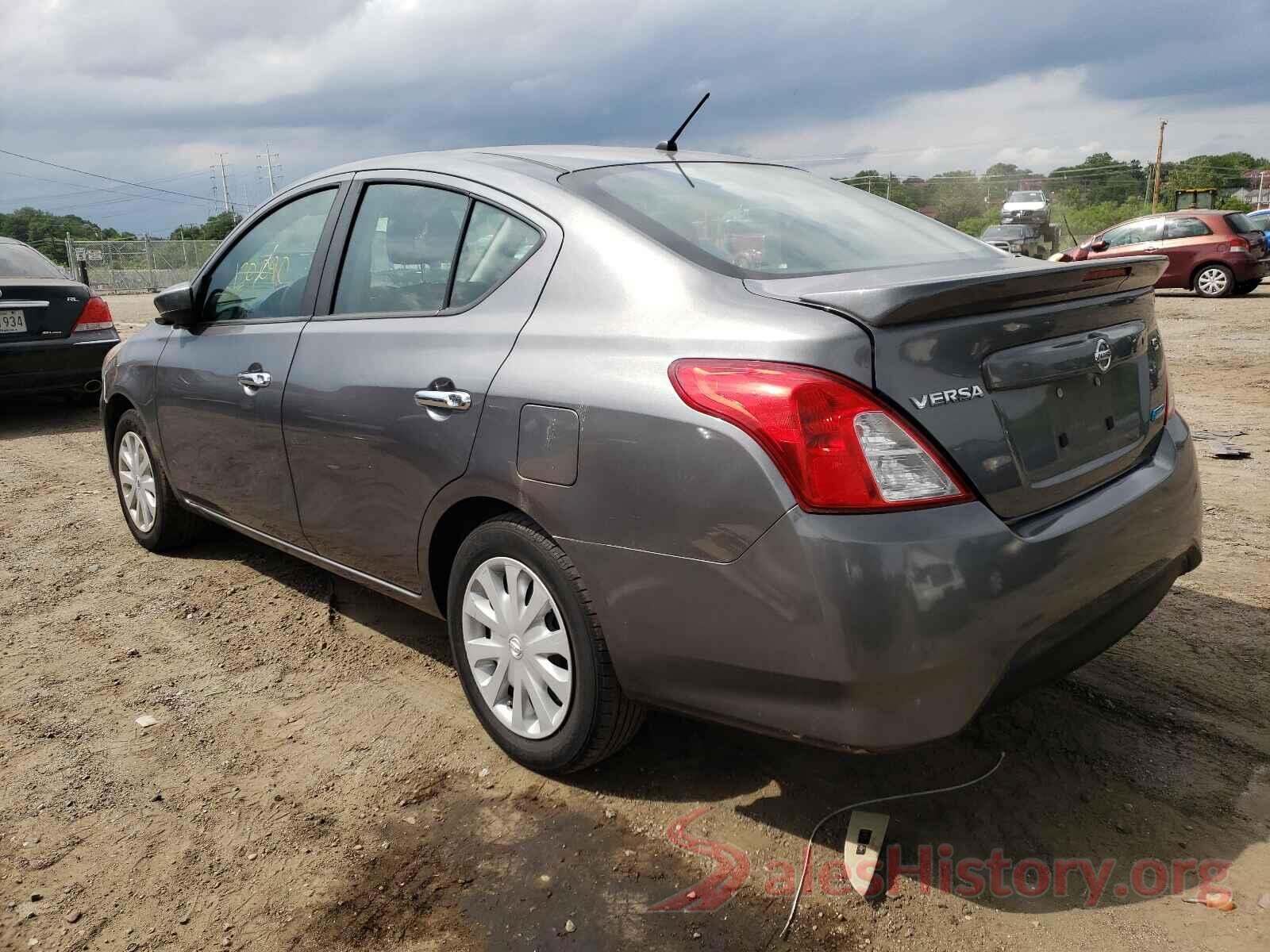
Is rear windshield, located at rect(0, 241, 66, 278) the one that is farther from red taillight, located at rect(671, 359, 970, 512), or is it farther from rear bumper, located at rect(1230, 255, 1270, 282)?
rear bumper, located at rect(1230, 255, 1270, 282)

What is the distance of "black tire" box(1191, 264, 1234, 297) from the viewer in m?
16.6

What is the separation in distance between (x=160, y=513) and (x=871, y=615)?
3.77 metres

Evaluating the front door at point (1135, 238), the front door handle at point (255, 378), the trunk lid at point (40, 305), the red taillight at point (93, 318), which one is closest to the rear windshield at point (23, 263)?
the trunk lid at point (40, 305)

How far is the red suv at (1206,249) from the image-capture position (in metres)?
16.4

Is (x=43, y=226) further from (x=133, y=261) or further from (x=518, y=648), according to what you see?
(x=518, y=648)

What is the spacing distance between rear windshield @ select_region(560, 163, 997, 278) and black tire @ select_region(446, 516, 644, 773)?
827 mm

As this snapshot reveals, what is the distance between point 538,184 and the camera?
113 inches

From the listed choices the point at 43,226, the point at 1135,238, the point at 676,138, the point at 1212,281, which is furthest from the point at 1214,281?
the point at 43,226

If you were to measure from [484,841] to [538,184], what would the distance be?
1.78 meters

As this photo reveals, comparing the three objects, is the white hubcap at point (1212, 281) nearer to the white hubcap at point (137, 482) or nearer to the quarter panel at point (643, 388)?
the white hubcap at point (137, 482)

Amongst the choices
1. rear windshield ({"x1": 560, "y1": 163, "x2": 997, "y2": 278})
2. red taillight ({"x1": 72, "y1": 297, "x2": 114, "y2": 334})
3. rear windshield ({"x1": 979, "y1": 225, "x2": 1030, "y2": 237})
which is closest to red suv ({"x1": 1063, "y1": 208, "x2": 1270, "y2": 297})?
rear windshield ({"x1": 979, "y1": 225, "x2": 1030, "y2": 237})

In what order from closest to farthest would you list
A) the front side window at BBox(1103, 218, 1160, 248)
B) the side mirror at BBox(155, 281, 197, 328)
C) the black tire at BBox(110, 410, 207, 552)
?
the side mirror at BBox(155, 281, 197, 328) < the black tire at BBox(110, 410, 207, 552) < the front side window at BBox(1103, 218, 1160, 248)

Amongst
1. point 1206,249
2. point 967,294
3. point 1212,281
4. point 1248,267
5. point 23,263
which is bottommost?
point 1212,281

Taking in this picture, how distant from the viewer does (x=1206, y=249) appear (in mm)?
16625
